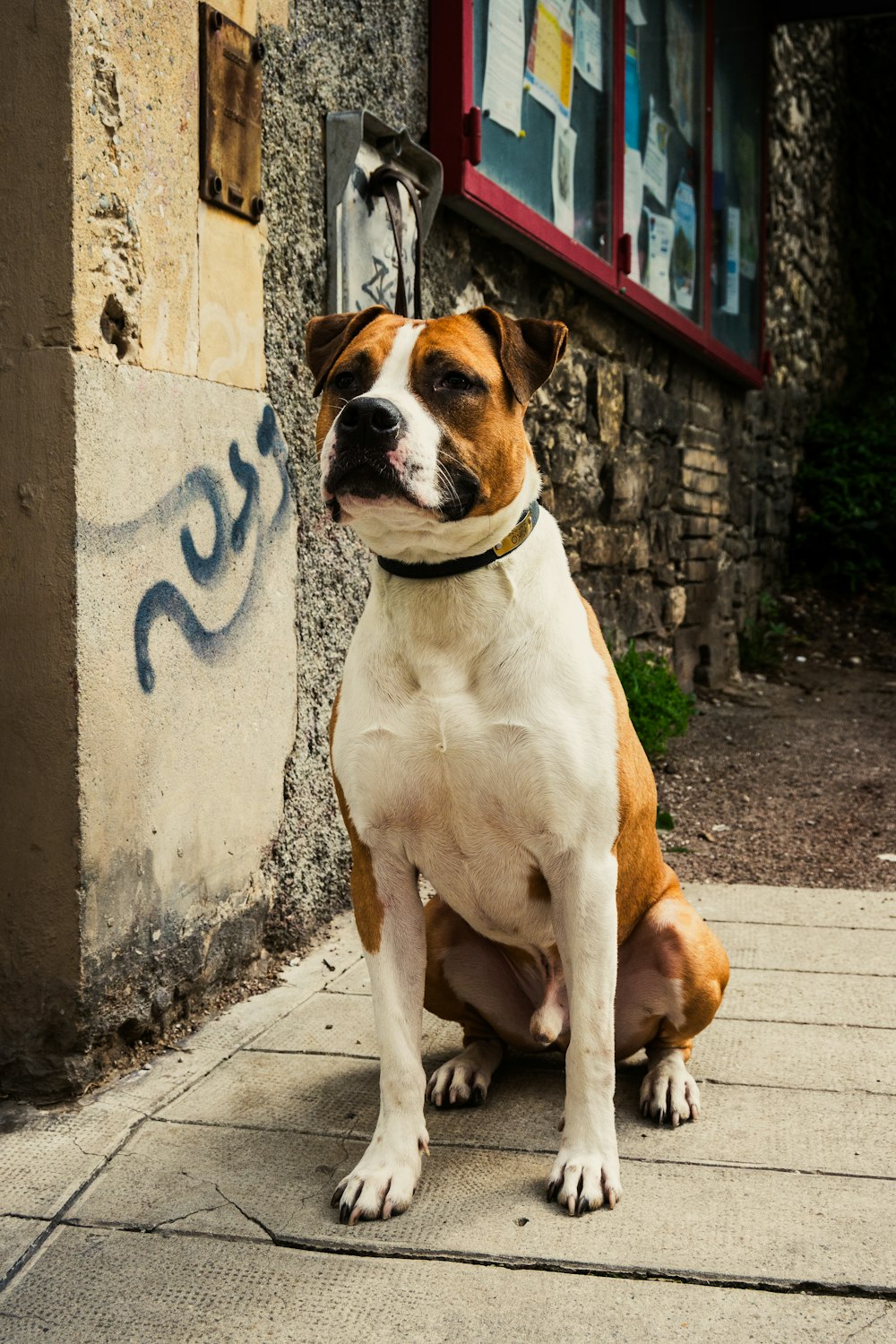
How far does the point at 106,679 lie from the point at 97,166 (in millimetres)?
989

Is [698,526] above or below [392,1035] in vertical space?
above

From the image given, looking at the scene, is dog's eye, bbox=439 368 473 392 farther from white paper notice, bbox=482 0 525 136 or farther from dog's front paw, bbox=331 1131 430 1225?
white paper notice, bbox=482 0 525 136

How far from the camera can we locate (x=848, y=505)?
361 inches

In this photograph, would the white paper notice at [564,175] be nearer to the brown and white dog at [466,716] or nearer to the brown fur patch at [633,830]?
the brown and white dog at [466,716]

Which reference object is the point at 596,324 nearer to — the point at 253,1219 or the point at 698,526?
the point at 698,526

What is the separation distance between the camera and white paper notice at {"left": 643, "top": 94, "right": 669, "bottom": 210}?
242 inches

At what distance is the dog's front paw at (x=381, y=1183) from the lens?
Result: 2.06m

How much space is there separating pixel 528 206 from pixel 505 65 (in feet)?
1.56

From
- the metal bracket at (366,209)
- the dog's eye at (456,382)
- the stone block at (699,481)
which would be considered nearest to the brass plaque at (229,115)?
the metal bracket at (366,209)

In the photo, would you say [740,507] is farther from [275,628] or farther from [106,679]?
[106,679]

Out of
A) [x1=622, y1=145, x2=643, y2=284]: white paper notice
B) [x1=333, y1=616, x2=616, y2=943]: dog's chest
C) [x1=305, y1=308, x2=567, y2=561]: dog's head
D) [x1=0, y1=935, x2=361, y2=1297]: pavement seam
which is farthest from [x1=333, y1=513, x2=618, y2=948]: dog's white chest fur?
[x1=622, y1=145, x2=643, y2=284]: white paper notice

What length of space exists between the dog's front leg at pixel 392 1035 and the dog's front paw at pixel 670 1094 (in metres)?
0.49

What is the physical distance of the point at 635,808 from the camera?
235 centimetres

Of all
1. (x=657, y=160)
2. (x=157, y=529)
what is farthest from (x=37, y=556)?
(x=657, y=160)
